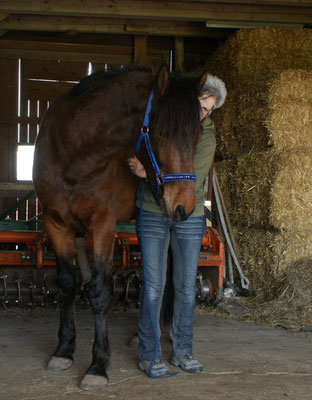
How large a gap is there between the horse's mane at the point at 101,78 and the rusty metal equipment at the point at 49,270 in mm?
1726

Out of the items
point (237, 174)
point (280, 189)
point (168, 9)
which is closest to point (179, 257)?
point (280, 189)

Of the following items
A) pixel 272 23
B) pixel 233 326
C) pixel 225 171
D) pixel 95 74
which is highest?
pixel 272 23

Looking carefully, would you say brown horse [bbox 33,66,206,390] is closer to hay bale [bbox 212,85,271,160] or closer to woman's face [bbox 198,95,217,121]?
woman's face [bbox 198,95,217,121]

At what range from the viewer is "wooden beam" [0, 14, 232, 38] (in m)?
6.60

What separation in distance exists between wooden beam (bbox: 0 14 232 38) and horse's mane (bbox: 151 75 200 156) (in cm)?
458

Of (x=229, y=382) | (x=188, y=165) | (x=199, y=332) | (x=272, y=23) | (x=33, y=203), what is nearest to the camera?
(x=188, y=165)

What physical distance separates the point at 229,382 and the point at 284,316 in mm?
1915

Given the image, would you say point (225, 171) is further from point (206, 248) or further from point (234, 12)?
point (234, 12)

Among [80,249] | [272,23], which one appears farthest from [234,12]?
[80,249]

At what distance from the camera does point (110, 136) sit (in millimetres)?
2844

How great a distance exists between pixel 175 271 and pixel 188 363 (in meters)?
0.52

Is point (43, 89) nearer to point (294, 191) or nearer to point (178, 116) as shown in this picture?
point (294, 191)

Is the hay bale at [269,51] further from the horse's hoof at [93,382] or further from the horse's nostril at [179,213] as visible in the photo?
the horse's hoof at [93,382]

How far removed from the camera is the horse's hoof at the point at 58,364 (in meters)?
2.91
